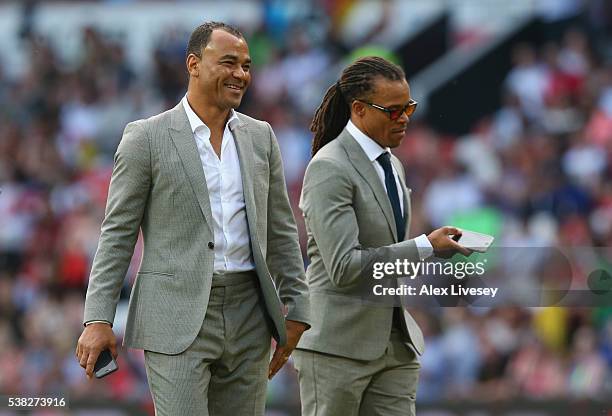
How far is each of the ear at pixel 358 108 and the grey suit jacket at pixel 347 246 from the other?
0.09 meters

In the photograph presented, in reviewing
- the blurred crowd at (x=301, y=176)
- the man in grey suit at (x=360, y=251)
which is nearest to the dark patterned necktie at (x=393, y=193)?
the man in grey suit at (x=360, y=251)

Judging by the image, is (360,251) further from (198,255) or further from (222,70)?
(222,70)

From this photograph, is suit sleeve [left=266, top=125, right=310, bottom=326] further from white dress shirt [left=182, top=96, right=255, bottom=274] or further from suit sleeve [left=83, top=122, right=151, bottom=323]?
suit sleeve [left=83, top=122, right=151, bottom=323]

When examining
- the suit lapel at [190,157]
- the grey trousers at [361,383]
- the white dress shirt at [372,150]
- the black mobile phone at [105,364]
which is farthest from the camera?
the white dress shirt at [372,150]

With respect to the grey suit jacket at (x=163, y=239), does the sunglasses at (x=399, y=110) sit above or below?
above

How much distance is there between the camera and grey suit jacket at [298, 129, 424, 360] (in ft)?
14.3

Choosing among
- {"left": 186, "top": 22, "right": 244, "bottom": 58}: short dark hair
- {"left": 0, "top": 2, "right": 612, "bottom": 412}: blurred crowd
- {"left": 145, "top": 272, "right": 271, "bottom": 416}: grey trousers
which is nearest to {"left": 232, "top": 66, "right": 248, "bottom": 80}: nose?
{"left": 186, "top": 22, "right": 244, "bottom": 58}: short dark hair

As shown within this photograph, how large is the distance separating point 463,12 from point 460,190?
7.74 ft

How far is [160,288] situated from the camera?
13.3 ft

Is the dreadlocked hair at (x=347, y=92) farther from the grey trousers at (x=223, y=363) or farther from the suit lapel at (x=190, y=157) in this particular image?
the grey trousers at (x=223, y=363)

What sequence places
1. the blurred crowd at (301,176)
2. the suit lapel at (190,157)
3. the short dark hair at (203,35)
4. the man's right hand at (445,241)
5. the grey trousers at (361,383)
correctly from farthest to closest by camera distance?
the blurred crowd at (301,176), the grey trousers at (361,383), the man's right hand at (445,241), the short dark hair at (203,35), the suit lapel at (190,157)

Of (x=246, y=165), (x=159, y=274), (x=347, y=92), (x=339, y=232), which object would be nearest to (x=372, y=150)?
(x=347, y=92)

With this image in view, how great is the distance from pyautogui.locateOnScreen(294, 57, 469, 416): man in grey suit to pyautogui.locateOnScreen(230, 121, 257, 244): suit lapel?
1.11ft

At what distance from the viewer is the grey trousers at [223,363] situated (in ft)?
12.9
